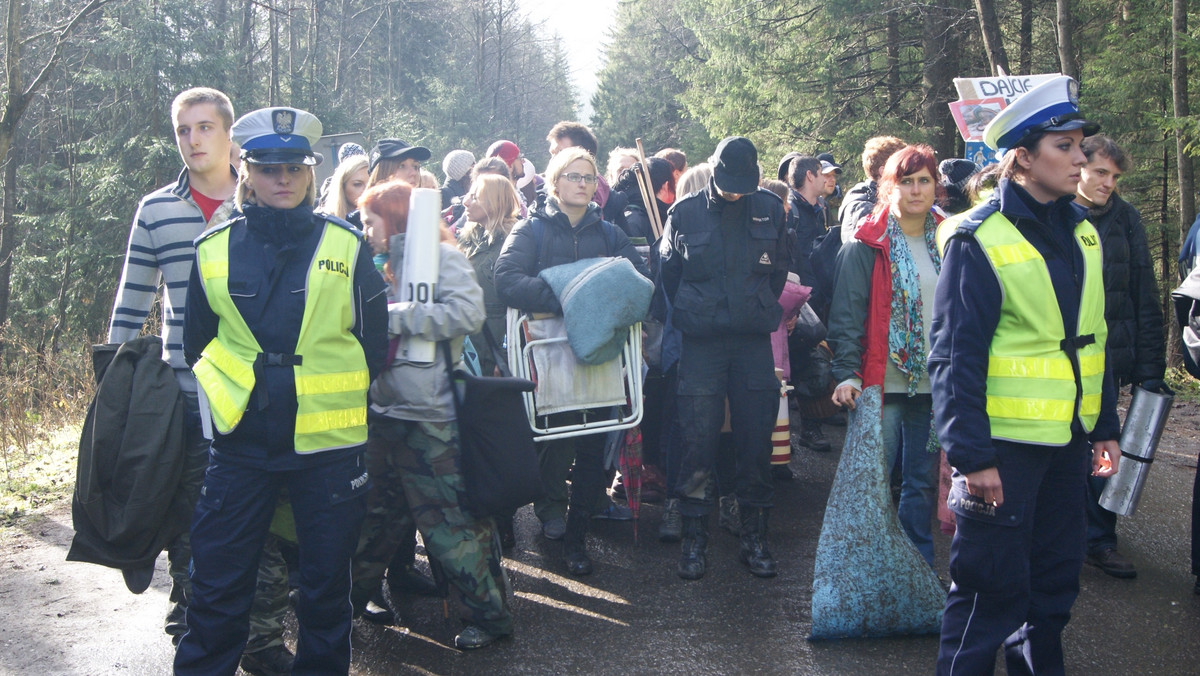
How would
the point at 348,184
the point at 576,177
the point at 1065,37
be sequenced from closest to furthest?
1. the point at 576,177
2. the point at 348,184
3. the point at 1065,37

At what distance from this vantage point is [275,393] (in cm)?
317

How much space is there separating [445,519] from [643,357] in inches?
78.6

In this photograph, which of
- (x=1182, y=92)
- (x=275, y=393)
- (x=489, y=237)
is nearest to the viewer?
(x=275, y=393)

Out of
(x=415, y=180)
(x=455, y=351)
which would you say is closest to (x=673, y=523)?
(x=455, y=351)

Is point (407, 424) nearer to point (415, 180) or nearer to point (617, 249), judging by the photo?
point (617, 249)

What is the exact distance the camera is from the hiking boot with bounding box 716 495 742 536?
5477mm

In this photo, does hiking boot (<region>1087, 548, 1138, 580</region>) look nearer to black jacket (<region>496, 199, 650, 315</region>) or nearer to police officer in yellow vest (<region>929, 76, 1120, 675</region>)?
police officer in yellow vest (<region>929, 76, 1120, 675</region>)

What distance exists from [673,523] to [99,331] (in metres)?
16.3

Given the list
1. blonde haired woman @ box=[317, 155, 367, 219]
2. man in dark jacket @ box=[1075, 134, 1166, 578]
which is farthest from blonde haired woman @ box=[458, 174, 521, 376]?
man in dark jacket @ box=[1075, 134, 1166, 578]

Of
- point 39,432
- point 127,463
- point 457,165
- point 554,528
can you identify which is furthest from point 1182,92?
point 39,432

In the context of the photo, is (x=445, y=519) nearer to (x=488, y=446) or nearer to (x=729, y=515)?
(x=488, y=446)

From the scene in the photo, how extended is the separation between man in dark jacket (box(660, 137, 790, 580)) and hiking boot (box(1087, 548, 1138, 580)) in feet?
5.44

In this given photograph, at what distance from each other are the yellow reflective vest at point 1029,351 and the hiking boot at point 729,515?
2.69m

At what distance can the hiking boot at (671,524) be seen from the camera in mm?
5344
